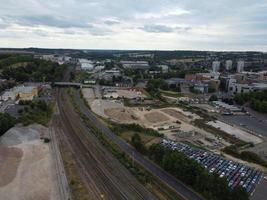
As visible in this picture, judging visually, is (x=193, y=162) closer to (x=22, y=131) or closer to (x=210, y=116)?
(x=22, y=131)

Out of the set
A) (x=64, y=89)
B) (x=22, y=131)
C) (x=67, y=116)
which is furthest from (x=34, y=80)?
(x=22, y=131)

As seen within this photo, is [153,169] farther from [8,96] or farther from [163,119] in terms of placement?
[8,96]

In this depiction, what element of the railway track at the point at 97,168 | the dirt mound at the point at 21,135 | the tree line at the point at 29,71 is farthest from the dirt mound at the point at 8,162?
the tree line at the point at 29,71

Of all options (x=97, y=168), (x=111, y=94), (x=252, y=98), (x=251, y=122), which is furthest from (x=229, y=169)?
(x=111, y=94)

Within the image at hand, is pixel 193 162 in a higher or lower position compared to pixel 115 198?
higher

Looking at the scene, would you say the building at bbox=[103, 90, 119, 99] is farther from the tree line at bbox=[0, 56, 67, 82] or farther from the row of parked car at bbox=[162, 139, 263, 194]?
the row of parked car at bbox=[162, 139, 263, 194]

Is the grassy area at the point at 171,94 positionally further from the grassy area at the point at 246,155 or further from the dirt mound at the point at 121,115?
the grassy area at the point at 246,155
